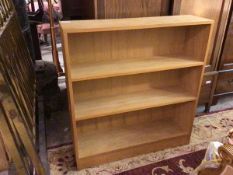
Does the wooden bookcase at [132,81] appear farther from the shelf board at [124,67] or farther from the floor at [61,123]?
the floor at [61,123]

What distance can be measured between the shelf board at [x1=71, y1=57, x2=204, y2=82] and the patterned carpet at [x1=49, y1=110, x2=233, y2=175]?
0.75m

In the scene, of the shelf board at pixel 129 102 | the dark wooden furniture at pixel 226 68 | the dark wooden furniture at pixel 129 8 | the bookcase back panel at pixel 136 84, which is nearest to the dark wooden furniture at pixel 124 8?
the dark wooden furniture at pixel 129 8

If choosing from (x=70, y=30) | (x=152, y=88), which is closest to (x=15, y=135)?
(x=70, y=30)

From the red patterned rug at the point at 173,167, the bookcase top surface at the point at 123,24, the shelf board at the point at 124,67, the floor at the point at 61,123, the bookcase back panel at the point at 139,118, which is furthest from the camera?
the floor at the point at 61,123

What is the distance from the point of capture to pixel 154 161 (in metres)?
1.76

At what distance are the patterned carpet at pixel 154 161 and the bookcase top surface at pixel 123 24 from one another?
1.04 meters

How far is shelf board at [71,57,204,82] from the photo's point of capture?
1.39 m

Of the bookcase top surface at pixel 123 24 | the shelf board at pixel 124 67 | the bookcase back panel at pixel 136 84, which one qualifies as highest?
the bookcase top surface at pixel 123 24

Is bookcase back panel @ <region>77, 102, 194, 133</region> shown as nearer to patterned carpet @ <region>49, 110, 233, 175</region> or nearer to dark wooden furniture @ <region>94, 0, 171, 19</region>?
patterned carpet @ <region>49, 110, 233, 175</region>

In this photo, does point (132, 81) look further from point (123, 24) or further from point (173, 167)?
point (173, 167)

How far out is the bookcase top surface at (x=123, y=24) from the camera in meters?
1.26

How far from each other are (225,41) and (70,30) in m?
1.50

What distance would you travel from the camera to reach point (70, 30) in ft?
3.99

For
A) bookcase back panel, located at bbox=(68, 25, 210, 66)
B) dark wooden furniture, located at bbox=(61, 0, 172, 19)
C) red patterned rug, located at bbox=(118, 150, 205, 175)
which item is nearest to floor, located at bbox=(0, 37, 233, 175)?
red patterned rug, located at bbox=(118, 150, 205, 175)
